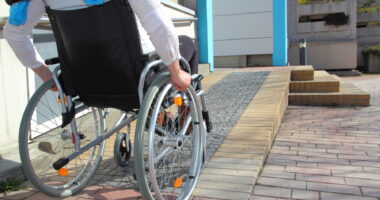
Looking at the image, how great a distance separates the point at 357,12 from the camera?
16.2m

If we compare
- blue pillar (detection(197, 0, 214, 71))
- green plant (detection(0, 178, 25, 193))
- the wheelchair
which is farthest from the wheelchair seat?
blue pillar (detection(197, 0, 214, 71))

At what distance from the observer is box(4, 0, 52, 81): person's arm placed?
171cm

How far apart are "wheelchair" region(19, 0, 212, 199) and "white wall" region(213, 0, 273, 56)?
782cm

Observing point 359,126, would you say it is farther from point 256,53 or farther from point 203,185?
point 256,53

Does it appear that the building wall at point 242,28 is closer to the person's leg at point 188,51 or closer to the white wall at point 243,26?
the white wall at point 243,26

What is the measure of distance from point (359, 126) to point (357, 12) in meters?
13.9

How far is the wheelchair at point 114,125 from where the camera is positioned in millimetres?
1587

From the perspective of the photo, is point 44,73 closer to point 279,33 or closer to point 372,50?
point 279,33

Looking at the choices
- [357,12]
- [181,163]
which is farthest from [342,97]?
[357,12]

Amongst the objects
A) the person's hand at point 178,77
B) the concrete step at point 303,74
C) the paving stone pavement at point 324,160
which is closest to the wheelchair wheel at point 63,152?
the person's hand at point 178,77

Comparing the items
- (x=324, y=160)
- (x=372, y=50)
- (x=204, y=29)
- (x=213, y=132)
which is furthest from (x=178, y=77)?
(x=372, y=50)

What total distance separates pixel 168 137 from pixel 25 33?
2.83ft

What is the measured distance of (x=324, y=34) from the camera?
49.0ft

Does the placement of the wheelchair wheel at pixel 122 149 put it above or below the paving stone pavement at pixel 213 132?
above
